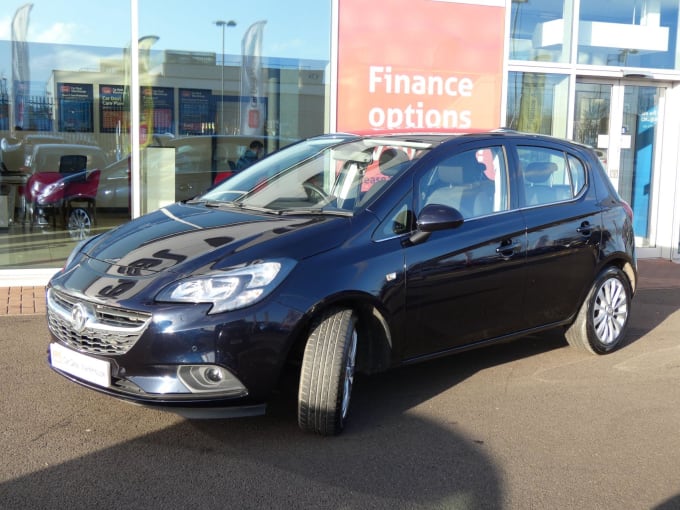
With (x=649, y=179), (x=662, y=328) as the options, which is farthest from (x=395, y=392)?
(x=649, y=179)

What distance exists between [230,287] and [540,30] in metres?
7.67

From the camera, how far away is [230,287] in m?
3.81

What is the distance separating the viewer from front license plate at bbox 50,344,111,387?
3832 millimetres

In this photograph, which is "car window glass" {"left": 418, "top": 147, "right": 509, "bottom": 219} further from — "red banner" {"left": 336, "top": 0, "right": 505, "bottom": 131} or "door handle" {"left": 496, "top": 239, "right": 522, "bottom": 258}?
"red banner" {"left": 336, "top": 0, "right": 505, "bottom": 131}

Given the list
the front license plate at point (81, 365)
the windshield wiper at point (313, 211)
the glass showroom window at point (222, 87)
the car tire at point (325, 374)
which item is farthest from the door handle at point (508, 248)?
the glass showroom window at point (222, 87)

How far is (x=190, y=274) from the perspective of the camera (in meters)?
3.84

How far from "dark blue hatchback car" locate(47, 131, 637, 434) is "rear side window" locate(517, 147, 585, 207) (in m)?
0.01

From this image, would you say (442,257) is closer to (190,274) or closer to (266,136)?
(190,274)

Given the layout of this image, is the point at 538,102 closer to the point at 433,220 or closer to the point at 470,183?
the point at 470,183

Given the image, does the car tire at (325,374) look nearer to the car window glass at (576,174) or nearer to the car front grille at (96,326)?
the car front grille at (96,326)

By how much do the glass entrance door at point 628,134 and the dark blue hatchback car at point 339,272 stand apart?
4918mm

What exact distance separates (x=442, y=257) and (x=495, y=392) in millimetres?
1041

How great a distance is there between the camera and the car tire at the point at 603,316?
577 cm

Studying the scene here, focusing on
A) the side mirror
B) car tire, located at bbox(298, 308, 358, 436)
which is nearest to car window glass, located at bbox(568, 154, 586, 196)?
the side mirror
